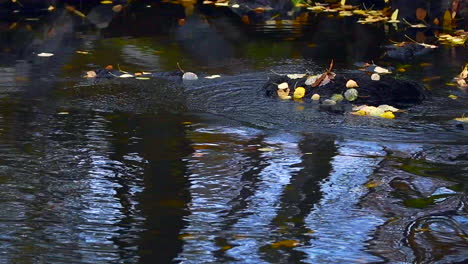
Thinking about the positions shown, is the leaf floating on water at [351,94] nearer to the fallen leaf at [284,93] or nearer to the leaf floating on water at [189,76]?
the fallen leaf at [284,93]

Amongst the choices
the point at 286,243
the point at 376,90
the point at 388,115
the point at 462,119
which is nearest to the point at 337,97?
the point at 376,90

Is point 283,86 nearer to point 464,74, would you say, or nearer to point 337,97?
point 337,97

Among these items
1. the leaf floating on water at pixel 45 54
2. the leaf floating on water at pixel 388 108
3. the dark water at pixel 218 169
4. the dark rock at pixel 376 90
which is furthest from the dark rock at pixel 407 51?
the leaf floating on water at pixel 45 54

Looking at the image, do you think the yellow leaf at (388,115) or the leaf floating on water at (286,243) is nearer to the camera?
the leaf floating on water at (286,243)

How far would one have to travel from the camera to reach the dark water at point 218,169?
459 cm

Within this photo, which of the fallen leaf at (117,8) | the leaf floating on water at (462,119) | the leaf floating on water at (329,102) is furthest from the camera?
the fallen leaf at (117,8)

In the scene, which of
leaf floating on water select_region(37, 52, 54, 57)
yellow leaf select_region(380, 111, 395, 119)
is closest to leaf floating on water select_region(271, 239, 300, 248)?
yellow leaf select_region(380, 111, 395, 119)

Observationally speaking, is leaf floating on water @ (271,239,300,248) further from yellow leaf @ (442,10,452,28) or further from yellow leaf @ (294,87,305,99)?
yellow leaf @ (442,10,452,28)

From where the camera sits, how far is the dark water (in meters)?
4.59

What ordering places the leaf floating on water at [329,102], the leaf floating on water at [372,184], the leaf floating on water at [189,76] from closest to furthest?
the leaf floating on water at [372,184] < the leaf floating on water at [329,102] < the leaf floating on water at [189,76]

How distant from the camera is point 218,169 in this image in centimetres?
580

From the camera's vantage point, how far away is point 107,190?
5398mm

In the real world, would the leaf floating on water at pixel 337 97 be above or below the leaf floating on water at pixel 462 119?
above

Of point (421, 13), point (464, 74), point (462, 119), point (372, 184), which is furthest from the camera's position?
point (421, 13)
